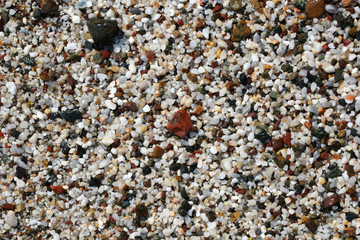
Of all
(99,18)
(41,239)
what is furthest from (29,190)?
(99,18)

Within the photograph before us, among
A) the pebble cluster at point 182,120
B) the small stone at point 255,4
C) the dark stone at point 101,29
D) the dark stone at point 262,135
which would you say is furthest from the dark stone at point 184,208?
the small stone at point 255,4

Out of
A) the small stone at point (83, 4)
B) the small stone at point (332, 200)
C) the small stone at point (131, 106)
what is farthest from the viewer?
the small stone at point (83, 4)

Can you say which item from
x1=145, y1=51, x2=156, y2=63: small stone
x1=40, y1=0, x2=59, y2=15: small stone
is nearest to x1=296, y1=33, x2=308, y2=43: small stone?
x1=145, y1=51, x2=156, y2=63: small stone

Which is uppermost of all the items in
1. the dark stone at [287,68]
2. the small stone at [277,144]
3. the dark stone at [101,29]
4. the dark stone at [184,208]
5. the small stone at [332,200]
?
the dark stone at [101,29]

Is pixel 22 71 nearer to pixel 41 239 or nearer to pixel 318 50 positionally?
pixel 41 239

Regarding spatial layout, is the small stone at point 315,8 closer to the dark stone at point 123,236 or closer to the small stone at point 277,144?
the small stone at point 277,144

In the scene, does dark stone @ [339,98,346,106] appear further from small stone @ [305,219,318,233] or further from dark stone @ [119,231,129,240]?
dark stone @ [119,231,129,240]

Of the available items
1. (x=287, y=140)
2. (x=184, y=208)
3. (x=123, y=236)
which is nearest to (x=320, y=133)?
(x=287, y=140)
